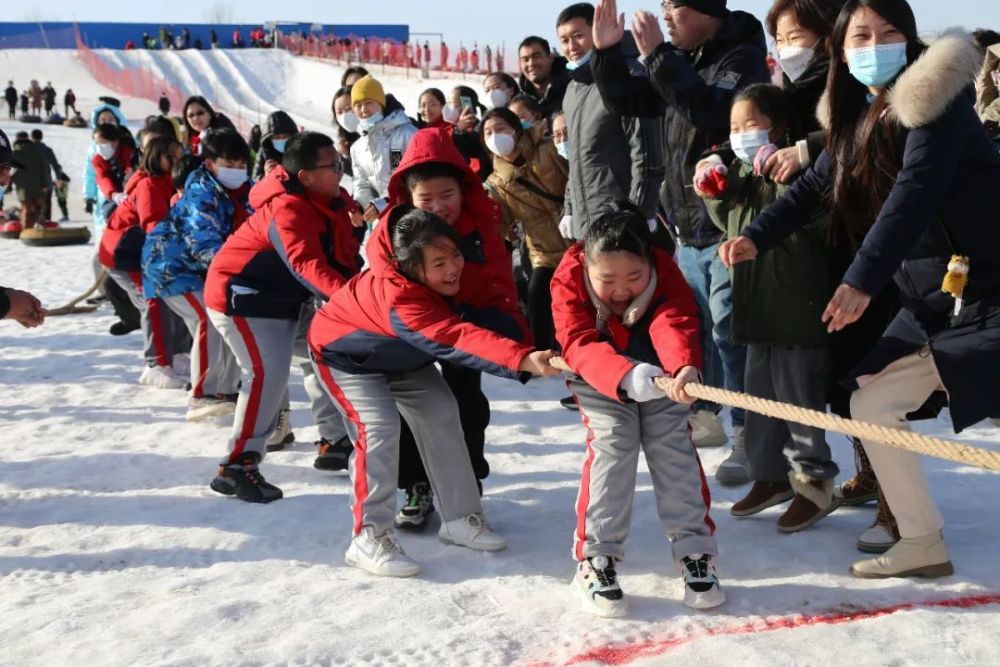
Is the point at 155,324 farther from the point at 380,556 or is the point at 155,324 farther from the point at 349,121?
the point at 380,556

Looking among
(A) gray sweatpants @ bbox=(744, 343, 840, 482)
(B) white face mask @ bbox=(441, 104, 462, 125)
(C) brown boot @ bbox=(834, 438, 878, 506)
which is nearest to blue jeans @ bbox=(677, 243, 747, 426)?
(A) gray sweatpants @ bbox=(744, 343, 840, 482)

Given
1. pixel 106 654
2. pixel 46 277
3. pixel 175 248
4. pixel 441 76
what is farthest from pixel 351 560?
pixel 441 76

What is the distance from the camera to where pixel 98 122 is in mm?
9086

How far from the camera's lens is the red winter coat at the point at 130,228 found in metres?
6.64

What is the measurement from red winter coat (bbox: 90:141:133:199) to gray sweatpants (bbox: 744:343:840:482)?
6073 mm

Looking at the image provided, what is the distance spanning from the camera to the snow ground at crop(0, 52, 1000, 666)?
3.18m

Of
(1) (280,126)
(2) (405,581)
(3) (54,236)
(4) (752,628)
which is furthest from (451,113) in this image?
(3) (54,236)

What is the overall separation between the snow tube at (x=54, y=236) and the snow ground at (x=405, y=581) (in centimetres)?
955

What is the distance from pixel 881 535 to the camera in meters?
3.82

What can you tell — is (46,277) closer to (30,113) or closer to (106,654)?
(106,654)

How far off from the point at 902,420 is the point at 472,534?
1.64 metres

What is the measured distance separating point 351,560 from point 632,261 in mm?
1562

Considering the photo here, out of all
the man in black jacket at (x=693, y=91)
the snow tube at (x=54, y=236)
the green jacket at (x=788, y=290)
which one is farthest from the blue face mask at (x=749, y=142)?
the snow tube at (x=54, y=236)

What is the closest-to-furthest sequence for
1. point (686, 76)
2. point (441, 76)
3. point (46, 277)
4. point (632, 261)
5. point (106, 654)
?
1. point (106, 654)
2. point (632, 261)
3. point (686, 76)
4. point (46, 277)
5. point (441, 76)
